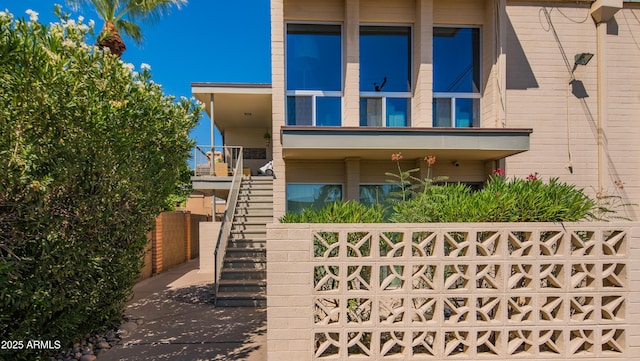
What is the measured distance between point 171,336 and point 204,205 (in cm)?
1679

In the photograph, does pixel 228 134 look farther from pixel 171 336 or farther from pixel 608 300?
pixel 608 300

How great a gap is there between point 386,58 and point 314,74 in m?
1.82

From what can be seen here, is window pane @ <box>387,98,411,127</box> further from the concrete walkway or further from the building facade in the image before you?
the concrete walkway

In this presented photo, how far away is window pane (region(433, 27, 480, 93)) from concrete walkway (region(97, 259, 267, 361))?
6.67m

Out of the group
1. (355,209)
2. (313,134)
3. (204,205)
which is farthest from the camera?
(204,205)

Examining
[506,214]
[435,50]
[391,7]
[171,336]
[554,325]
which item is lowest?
[171,336]

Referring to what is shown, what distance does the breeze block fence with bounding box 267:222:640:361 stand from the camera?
10.2 ft

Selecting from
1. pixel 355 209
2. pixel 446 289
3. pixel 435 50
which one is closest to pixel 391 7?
pixel 435 50

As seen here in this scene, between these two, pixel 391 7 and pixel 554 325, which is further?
pixel 391 7

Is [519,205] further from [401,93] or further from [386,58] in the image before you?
[386,58]

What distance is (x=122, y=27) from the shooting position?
9.05 m

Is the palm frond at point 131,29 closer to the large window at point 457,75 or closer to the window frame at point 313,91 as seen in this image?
the window frame at point 313,91

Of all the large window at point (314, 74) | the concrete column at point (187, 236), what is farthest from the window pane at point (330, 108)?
the concrete column at point (187, 236)

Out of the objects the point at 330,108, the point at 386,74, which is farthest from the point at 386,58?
the point at 330,108
